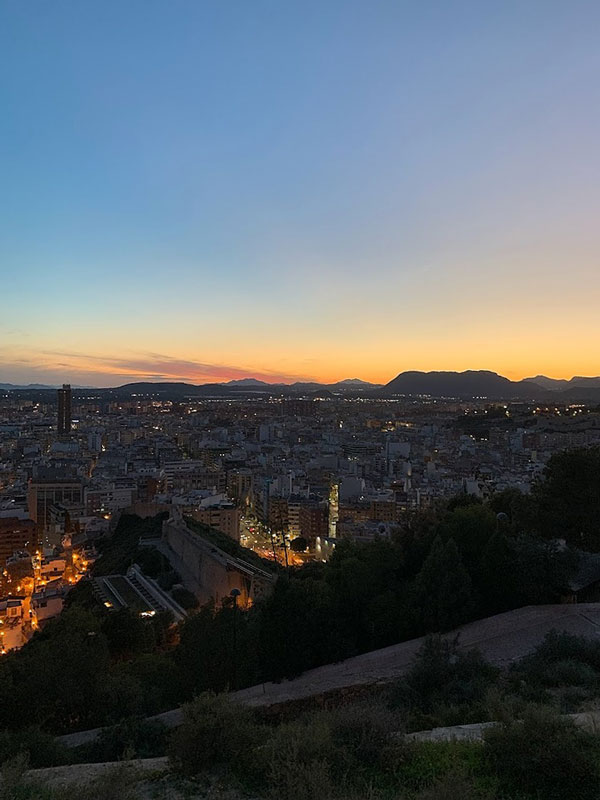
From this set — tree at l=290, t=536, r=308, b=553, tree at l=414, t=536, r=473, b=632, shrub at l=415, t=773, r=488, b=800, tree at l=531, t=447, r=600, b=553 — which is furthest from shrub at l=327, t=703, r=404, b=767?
tree at l=290, t=536, r=308, b=553

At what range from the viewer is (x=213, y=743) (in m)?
2.73

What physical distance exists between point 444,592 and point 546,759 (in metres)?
3.64

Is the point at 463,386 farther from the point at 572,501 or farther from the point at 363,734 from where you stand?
the point at 363,734

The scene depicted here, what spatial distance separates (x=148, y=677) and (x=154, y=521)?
1802cm

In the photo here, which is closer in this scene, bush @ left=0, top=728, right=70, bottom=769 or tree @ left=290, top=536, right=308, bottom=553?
bush @ left=0, top=728, right=70, bottom=769

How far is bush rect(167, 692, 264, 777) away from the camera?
270cm

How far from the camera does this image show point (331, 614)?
620 centimetres

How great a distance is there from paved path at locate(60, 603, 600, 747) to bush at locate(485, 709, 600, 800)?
241 centimetres

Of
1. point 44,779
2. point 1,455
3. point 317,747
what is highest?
point 317,747

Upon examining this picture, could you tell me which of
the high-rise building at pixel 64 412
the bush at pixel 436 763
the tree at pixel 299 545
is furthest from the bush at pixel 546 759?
the high-rise building at pixel 64 412

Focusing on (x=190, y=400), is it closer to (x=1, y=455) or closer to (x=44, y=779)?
(x=1, y=455)

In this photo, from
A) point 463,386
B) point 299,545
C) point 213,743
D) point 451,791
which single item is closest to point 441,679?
point 213,743

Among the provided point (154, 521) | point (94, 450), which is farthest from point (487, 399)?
point (154, 521)

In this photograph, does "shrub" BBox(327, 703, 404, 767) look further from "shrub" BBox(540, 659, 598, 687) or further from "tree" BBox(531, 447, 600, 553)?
"tree" BBox(531, 447, 600, 553)
